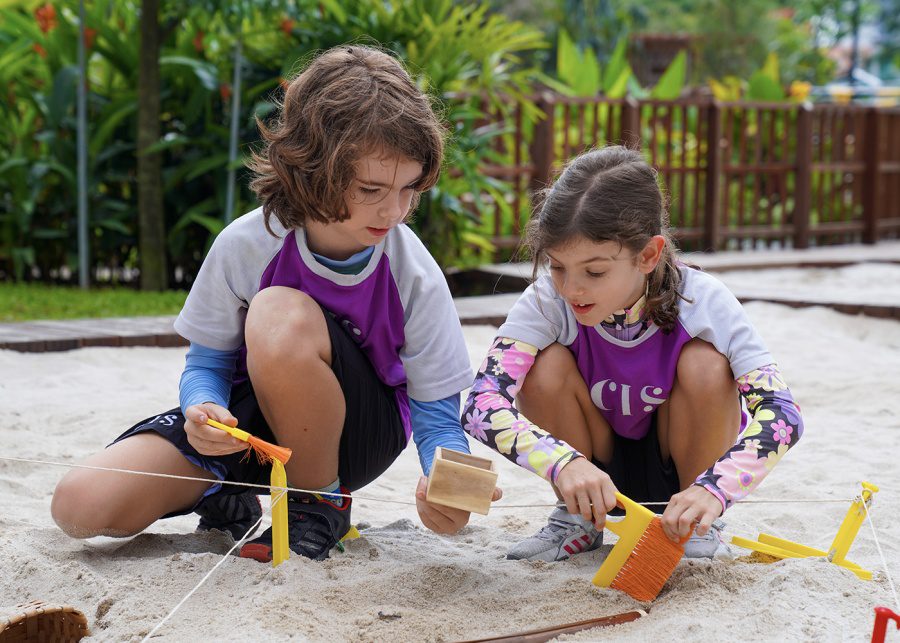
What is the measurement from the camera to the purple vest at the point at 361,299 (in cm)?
206

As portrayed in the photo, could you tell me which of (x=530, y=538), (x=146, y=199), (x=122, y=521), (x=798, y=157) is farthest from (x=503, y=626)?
(x=798, y=157)

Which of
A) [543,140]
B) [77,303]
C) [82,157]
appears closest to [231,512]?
[77,303]

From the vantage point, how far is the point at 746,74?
61.9 feet

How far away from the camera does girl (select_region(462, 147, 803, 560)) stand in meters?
1.86

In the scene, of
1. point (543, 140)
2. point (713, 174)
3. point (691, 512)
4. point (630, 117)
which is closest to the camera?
point (691, 512)

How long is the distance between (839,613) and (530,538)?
0.64 m

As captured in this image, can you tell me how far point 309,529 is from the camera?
2.04 metres

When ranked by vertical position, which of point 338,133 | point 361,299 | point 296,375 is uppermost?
point 338,133

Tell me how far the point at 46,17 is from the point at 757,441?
16.1 feet

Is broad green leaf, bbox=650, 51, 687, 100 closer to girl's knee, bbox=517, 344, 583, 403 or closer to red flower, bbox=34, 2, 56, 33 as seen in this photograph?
red flower, bbox=34, 2, 56, 33

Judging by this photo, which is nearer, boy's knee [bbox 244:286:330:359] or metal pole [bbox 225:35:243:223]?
boy's knee [bbox 244:286:330:359]

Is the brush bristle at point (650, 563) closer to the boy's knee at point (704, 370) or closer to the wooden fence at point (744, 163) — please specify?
the boy's knee at point (704, 370)

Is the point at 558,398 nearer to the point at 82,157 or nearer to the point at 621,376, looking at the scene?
the point at 621,376

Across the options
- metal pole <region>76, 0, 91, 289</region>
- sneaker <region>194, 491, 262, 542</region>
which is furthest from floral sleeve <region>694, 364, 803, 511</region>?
metal pole <region>76, 0, 91, 289</region>
